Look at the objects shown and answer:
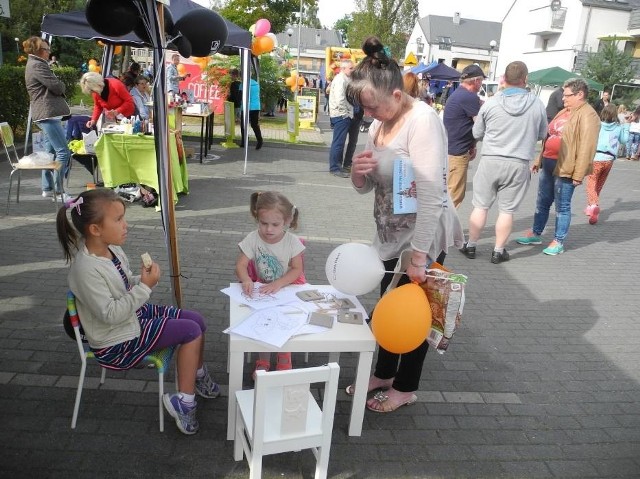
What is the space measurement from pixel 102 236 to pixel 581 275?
5186 millimetres

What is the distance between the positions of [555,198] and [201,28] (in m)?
4.73

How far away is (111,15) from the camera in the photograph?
10.0 ft

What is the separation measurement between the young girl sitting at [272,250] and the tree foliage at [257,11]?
83.0 ft

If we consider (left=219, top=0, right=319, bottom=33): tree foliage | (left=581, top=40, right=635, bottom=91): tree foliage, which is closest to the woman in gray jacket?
(left=219, top=0, right=319, bottom=33): tree foliage

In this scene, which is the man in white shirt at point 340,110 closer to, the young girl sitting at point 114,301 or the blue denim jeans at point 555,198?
the blue denim jeans at point 555,198

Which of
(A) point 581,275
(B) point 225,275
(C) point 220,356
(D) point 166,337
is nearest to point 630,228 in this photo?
(A) point 581,275

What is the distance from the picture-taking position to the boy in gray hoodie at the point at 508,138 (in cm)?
531

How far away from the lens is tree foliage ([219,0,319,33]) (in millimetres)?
27047

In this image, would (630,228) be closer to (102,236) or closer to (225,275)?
(225,275)

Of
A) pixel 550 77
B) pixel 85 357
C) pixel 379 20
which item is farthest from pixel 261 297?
pixel 379 20

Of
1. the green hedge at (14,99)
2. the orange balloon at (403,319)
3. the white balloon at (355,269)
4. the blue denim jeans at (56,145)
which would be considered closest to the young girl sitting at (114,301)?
the white balloon at (355,269)

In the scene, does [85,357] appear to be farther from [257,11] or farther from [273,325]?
[257,11]

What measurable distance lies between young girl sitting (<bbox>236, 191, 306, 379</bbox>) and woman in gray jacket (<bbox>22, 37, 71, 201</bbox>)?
4.40 metres

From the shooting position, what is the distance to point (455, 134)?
616 cm
